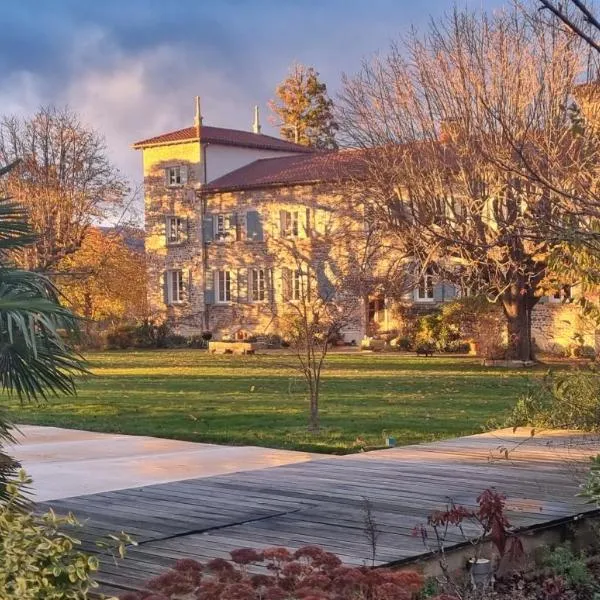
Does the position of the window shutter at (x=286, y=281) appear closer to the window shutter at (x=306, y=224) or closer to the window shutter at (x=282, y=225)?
the window shutter at (x=306, y=224)

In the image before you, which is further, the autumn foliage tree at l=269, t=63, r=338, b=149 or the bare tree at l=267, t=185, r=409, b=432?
the autumn foliage tree at l=269, t=63, r=338, b=149

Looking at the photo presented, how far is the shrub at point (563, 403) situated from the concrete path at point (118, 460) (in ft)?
8.21

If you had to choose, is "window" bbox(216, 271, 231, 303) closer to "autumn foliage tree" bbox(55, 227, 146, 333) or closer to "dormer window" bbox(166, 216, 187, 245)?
"dormer window" bbox(166, 216, 187, 245)

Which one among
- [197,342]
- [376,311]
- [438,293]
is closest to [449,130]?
[438,293]

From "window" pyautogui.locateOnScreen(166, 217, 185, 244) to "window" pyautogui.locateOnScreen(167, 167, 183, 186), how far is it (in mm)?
1606

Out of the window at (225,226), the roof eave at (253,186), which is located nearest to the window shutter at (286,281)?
the roof eave at (253,186)

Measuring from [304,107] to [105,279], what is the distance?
24380mm

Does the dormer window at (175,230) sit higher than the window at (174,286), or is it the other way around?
the dormer window at (175,230)

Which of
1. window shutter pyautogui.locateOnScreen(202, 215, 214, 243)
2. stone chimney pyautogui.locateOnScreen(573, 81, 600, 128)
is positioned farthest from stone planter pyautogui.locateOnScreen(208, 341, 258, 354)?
stone chimney pyautogui.locateOnScreen(573, 81, 600, 128)

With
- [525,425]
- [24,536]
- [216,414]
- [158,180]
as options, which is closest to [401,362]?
[216,414]

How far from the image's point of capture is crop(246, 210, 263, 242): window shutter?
42125 mm

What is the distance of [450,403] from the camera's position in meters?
16.4

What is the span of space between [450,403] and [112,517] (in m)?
10.6

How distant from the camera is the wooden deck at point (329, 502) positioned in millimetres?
5574
